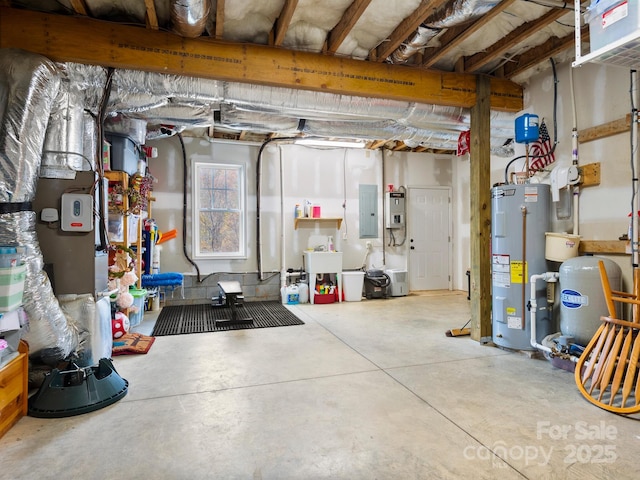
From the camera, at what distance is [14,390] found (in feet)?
7.07

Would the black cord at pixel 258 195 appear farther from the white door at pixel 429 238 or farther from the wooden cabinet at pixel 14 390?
the wooden cabinet at pixel 14 390

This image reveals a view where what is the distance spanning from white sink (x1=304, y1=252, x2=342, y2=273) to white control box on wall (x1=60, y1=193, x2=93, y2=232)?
3.72m

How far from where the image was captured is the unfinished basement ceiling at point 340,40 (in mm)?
2775

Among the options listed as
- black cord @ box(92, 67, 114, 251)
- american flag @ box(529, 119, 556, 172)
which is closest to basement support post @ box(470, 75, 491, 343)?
american flag @ box(529, 119, 556, 172)

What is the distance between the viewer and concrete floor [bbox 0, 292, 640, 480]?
68.6 inches

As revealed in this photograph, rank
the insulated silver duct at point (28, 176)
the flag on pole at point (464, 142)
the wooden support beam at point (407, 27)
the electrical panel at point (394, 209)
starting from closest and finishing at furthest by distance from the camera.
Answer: the insulated silver duct at point (28, 176) → the wooden support beam at point (407, 27) → the flag on pole at point (464, 142) → the electrical panel at point (394, 209)

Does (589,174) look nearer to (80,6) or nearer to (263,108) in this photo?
(263,108)

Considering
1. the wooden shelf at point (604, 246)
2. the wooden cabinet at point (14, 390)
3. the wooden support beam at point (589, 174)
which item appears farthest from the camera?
the wooden support beam at point (589, 174)

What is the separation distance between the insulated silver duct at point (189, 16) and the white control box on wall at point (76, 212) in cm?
151

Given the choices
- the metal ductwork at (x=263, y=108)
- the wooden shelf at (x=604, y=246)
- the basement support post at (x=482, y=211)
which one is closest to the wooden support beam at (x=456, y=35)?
the metal ductwork at (x=263, y=108)

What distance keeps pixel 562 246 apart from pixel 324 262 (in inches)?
143

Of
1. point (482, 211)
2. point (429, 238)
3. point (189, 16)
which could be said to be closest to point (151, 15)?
point (189, 16)

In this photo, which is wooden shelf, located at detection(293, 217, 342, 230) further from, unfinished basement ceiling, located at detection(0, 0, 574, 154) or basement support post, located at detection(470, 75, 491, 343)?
basement support post, located at detection(470, 75, 491, 343)

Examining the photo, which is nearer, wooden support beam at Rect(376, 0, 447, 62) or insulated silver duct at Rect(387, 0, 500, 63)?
insulated silver duct at Rect(387, 0, 500, 63)
